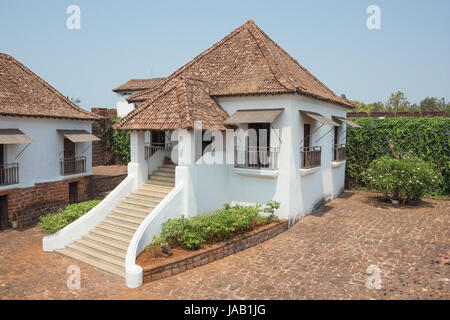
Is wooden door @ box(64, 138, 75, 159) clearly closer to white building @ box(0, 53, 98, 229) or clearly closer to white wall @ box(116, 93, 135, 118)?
white building @ box(0, 53, 98, 229)

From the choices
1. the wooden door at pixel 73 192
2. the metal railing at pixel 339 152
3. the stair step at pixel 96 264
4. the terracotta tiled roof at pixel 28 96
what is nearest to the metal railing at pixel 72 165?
the wooden door at pixel 73 192

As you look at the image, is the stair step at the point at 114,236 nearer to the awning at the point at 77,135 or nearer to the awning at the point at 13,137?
the awning at the point at 13,137

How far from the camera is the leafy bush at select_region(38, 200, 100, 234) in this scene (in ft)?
36.7

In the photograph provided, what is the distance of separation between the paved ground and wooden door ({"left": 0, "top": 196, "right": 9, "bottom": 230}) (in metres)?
0.84

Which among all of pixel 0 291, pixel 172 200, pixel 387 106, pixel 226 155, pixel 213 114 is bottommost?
pixel 0 291

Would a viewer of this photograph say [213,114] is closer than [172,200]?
No

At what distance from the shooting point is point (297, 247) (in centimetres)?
1076

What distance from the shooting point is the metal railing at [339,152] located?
17.2 meters

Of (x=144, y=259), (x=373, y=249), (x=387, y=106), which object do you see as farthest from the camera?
(x=387, y=106)

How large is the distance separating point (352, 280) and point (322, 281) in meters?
0.76

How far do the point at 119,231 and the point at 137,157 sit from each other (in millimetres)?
2917

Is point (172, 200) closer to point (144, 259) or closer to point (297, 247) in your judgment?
point (144, 259)

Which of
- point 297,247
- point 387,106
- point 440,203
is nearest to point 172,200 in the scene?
point 297,247

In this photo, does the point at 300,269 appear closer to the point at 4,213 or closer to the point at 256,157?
the point at 256,157
